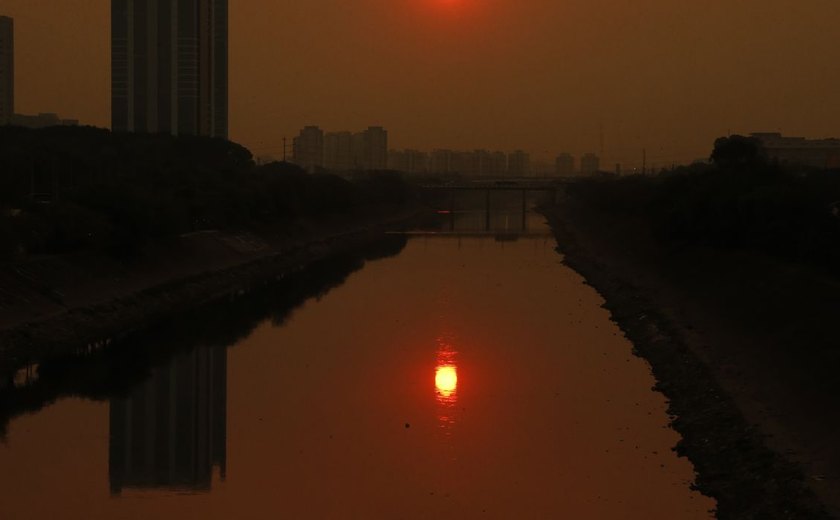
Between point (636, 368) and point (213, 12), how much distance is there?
5051 cm

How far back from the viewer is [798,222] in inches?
711

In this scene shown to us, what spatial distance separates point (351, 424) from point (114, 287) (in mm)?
9822

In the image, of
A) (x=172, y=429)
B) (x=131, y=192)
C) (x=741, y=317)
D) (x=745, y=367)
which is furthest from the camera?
(x=131, y=192)

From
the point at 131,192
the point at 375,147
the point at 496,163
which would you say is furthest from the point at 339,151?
the point at 131,192

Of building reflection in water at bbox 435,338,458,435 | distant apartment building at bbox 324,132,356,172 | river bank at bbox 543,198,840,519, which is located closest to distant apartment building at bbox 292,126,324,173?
distant apartment building at bbox 324,132,356,172

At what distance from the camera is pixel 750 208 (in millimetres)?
20219

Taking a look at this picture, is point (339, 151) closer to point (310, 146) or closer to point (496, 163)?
point (310, 146)

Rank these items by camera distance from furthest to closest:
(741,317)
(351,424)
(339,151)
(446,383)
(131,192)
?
(339,151) → (131,192) → (741,317) → (446,383) → (351,424)

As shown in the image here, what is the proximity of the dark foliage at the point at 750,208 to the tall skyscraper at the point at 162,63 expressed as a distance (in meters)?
33.4

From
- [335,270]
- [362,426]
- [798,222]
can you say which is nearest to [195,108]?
[335,270]

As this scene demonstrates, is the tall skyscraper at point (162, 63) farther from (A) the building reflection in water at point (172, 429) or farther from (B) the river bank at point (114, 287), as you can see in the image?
(A) the building reflection in water at point (172, 429)

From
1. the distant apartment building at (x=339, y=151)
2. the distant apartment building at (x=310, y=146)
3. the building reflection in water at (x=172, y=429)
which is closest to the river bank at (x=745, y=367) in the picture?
the building reflection in water at (x=172, y=429)

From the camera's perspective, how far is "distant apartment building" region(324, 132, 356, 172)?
423 feet

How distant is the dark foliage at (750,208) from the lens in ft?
57.0
